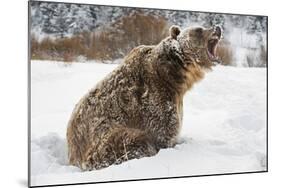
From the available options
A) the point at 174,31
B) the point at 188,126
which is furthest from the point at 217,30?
the point at 188,126

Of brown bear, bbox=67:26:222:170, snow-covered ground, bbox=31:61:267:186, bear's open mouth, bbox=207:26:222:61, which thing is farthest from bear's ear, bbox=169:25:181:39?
snow-covered ground, bbox=31:61:267:186

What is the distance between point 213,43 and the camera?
417 centimetres

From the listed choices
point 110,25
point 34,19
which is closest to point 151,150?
point 110,25

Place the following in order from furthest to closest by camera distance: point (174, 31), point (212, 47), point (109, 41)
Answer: point (212, 47) < point (174, 31) < point (109, 41)

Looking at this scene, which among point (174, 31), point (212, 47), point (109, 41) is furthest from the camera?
point (212, 47)

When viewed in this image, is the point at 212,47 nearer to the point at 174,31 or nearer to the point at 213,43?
the point at 213,43

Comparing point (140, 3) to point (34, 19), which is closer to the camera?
point (34, 19)

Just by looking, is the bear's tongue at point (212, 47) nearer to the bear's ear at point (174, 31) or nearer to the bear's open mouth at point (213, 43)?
the bear's open mouth at point (213, 43)

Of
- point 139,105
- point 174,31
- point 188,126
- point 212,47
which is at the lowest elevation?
point 188,126

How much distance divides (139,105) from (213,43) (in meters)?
0.84

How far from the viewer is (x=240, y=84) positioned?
4297 mm

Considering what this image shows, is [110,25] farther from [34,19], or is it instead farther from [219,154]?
[219,154]

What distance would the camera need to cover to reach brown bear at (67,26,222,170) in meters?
3.80

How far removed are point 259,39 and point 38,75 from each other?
6.41 ft
